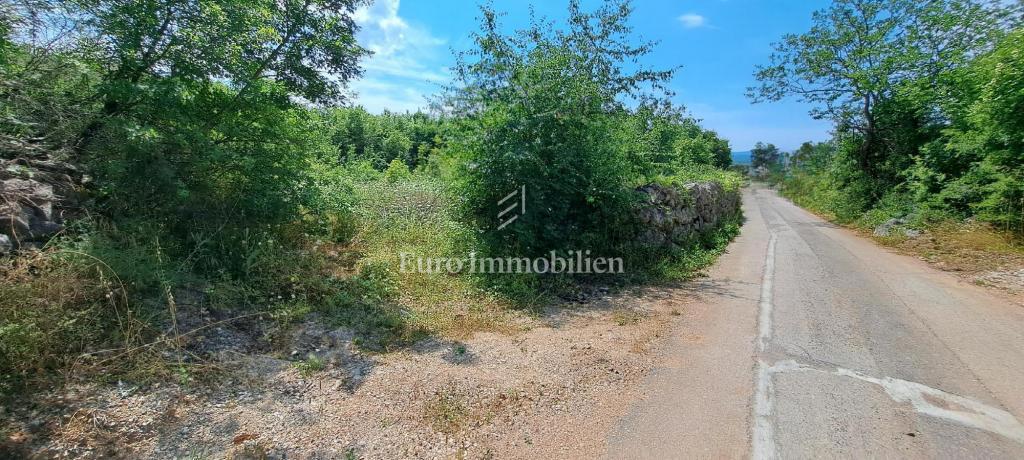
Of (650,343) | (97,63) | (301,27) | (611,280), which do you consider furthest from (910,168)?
(97,63)

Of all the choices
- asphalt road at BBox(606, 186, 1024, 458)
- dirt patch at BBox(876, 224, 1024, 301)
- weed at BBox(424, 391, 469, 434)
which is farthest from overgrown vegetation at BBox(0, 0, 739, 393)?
dirt patch at BBox(876, 224, 1024, 301)

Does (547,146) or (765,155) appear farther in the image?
(765,155)

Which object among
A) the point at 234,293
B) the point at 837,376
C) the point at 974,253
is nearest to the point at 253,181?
the point at 234,293

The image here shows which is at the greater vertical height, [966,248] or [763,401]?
[966,248]

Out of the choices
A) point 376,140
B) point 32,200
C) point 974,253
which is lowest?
point 974,253

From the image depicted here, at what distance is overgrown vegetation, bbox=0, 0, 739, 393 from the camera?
12.4 feet

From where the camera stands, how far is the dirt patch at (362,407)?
2.79 meters

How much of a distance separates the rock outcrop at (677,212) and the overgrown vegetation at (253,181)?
0.52m

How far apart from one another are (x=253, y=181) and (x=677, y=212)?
26.2 feet

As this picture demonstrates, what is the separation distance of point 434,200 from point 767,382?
760 centimetres

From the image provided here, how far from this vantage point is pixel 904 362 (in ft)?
13.3

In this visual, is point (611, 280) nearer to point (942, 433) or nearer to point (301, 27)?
point (942, 433)

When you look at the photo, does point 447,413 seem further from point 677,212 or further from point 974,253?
point 974,253

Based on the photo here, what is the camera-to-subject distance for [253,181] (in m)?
5.57
